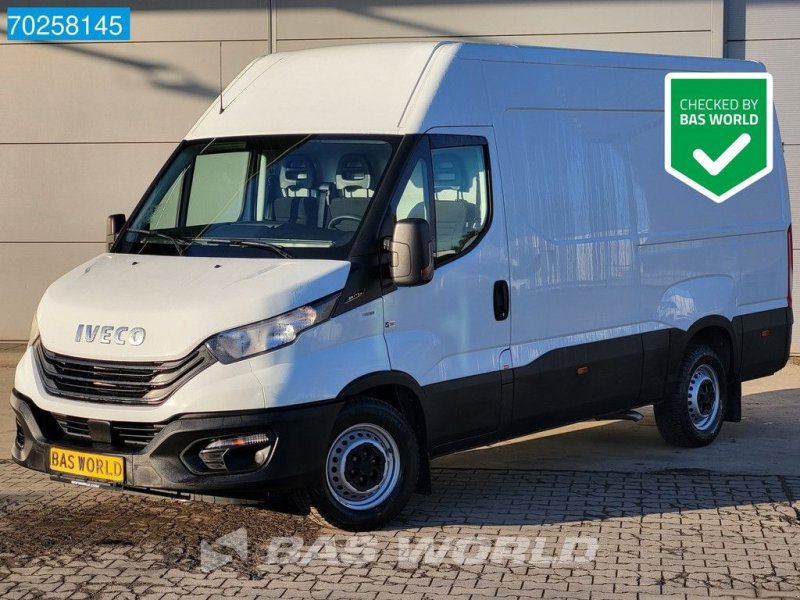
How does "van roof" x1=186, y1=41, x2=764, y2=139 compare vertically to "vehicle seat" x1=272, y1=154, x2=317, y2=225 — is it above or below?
above

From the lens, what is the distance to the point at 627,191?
8.83 m

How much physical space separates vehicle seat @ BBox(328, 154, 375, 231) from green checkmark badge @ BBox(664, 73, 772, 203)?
2.67m

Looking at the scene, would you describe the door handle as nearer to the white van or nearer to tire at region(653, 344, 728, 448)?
the white van

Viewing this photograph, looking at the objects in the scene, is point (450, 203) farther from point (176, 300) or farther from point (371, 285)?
point (176, 300)

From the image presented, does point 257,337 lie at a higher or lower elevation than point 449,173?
lower

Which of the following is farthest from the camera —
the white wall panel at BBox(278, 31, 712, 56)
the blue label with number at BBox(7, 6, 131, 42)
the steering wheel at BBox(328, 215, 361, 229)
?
the blue label with number at BBox(7, 6, 131, 42)

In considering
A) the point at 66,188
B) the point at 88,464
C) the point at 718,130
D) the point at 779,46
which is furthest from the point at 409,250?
the point at 66,188

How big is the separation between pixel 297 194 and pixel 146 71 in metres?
7.60

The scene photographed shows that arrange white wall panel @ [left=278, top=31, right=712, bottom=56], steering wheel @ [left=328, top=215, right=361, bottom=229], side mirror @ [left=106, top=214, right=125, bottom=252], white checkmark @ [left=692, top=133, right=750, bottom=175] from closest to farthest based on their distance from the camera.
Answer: steering wheel @ [left=328, top=215, right=361, bottom=229] < side mirror @ [left=106, top=214, right=125, bottom=252] < white checkmark @ [left=692, top=133, right=750, bottom=175] < white wall panel @ [left=278, top=31, right=712, bottom=56]

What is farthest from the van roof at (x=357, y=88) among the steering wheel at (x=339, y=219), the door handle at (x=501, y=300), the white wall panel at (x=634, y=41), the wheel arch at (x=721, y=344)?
the white wall panel at (x=634, y=41)

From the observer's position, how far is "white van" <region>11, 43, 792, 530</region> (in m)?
6.77

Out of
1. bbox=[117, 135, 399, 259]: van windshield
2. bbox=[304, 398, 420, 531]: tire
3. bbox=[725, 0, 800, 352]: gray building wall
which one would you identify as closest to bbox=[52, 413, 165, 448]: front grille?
bbox=[304, 398, 420, 531]: tire

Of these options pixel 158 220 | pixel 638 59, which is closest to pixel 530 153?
pixel 638 59

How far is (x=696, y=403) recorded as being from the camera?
9656 mm
